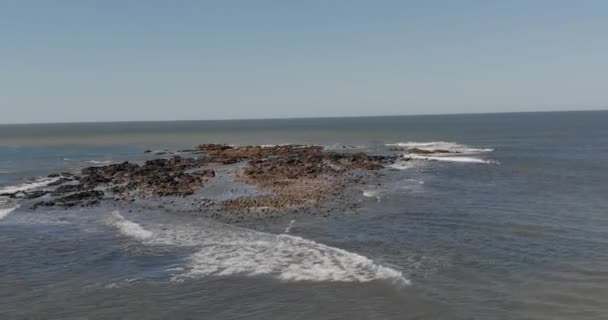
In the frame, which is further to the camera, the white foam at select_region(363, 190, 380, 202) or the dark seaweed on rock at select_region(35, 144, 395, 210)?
the white foam at select_region(363, 190, 380, 202)

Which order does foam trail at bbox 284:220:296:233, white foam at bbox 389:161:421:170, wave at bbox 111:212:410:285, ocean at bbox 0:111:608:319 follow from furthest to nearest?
white foam at bbox 389:161:421:170
foam trail at bbox 284:220:296:233
wave at bbox 111:212:410:285
ocean at bbox 0:111:608:319

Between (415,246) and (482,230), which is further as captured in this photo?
(482,230)

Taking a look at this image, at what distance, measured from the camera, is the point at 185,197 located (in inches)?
1483

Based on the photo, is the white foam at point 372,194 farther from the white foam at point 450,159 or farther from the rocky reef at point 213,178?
the white foam at point 450,159

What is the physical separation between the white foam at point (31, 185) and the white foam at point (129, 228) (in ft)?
53.3

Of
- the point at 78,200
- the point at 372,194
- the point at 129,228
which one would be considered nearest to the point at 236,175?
the point at 78,200

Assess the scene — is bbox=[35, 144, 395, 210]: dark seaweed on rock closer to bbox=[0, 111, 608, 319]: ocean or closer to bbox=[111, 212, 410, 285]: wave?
bbox=[0, 111, 608, 319]: ocean

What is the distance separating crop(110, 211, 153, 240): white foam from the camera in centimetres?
2602

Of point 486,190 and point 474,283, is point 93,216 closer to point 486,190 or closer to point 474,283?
point 474,283

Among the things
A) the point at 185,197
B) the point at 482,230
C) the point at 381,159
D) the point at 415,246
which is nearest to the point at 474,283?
the point at 415,246

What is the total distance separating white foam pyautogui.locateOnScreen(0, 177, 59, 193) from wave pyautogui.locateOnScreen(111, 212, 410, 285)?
20049 mm

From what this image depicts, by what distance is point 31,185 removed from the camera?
45.7 metres

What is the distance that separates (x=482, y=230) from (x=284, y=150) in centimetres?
4869

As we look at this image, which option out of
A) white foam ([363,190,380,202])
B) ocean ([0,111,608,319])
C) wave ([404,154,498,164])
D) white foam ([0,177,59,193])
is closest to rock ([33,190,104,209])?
ocean ([0,111,608,319])
